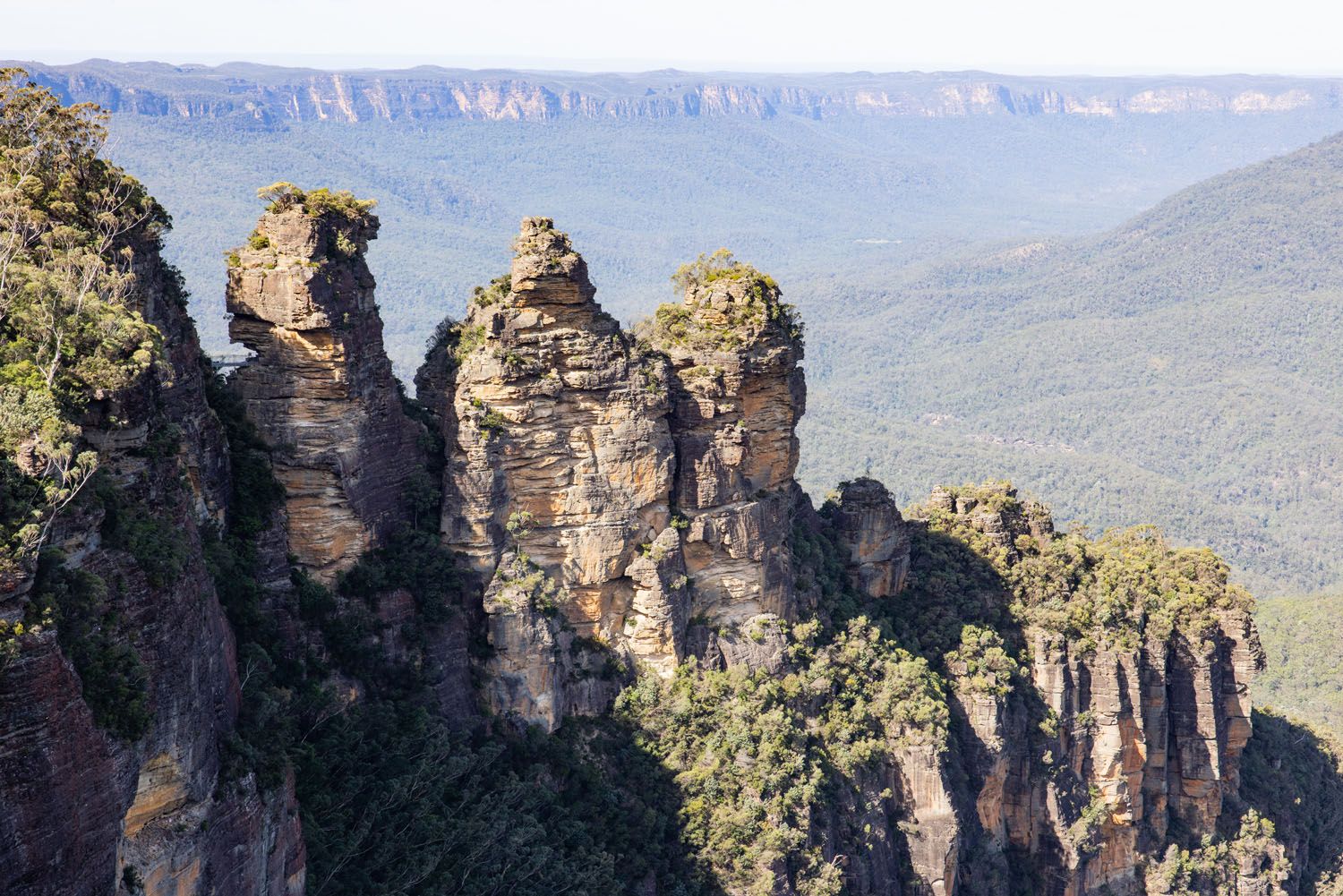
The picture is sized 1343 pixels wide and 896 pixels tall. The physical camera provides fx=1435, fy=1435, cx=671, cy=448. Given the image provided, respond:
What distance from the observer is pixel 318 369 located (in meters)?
32.4

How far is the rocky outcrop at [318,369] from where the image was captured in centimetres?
3191

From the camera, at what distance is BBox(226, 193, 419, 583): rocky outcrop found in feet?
105

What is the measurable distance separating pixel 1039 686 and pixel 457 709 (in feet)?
68.7

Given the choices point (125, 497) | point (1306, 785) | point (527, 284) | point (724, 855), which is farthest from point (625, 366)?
point (1306, 785)

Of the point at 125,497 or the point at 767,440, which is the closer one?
the point at 125,497

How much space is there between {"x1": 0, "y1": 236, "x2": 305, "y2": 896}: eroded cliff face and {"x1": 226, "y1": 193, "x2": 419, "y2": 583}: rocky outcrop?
4327 millimetres

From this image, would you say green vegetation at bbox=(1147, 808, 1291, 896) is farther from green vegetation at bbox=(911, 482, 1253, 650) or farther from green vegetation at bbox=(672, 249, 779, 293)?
green vegetation at bbox=(672, 249, 779, 293)

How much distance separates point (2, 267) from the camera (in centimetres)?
2380

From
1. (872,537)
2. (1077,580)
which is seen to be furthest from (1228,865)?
(872,537)

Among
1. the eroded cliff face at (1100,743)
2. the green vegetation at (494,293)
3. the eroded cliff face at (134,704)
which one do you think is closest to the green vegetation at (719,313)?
the green vegetation at (494,293)

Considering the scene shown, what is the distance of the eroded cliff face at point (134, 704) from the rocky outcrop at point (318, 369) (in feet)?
14.2

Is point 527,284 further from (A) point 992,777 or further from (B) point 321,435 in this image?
(A) point 992,777

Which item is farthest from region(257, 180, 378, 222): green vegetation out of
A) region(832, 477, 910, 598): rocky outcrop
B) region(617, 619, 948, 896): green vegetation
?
region(832, 477, 910, 598): rocky outcrop

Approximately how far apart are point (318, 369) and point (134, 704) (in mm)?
11996
